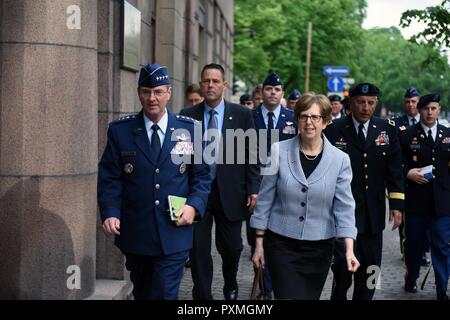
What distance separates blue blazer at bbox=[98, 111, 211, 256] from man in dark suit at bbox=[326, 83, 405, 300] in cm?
182

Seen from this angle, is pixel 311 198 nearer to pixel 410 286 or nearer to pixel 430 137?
pixel 410 286

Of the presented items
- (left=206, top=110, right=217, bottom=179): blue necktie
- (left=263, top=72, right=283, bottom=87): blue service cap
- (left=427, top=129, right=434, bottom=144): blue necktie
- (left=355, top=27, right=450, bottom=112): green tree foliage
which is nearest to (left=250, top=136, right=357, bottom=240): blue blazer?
(left=206, top=110, right=217, bottom=179): blue necktie

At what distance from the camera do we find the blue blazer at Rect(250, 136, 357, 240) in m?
5.56

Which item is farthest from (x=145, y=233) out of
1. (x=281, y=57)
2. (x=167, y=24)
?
(x=281, y=57)

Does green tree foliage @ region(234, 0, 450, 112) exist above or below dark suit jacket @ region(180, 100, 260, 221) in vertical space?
above

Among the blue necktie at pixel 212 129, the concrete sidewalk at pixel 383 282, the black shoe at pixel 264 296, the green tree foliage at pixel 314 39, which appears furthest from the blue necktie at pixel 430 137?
the green tree foliage at pixel 314 39

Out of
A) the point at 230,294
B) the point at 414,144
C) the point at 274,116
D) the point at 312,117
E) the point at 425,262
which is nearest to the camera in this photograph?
the point at 312,117

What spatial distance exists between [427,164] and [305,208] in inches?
148

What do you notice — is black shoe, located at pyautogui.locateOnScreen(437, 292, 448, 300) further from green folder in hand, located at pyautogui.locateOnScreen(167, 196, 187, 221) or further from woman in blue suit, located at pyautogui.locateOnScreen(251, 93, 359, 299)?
green folder in hand, located at pyautogui.locateOnScreen(167, 196, 187, 221)

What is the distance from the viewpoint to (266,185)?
225 inches

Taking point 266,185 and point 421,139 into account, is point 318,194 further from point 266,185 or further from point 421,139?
point 421,139

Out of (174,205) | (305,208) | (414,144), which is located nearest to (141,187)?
(174,205)

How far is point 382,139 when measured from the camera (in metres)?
7.18

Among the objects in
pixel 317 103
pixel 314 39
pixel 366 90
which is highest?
pixel 314 39
